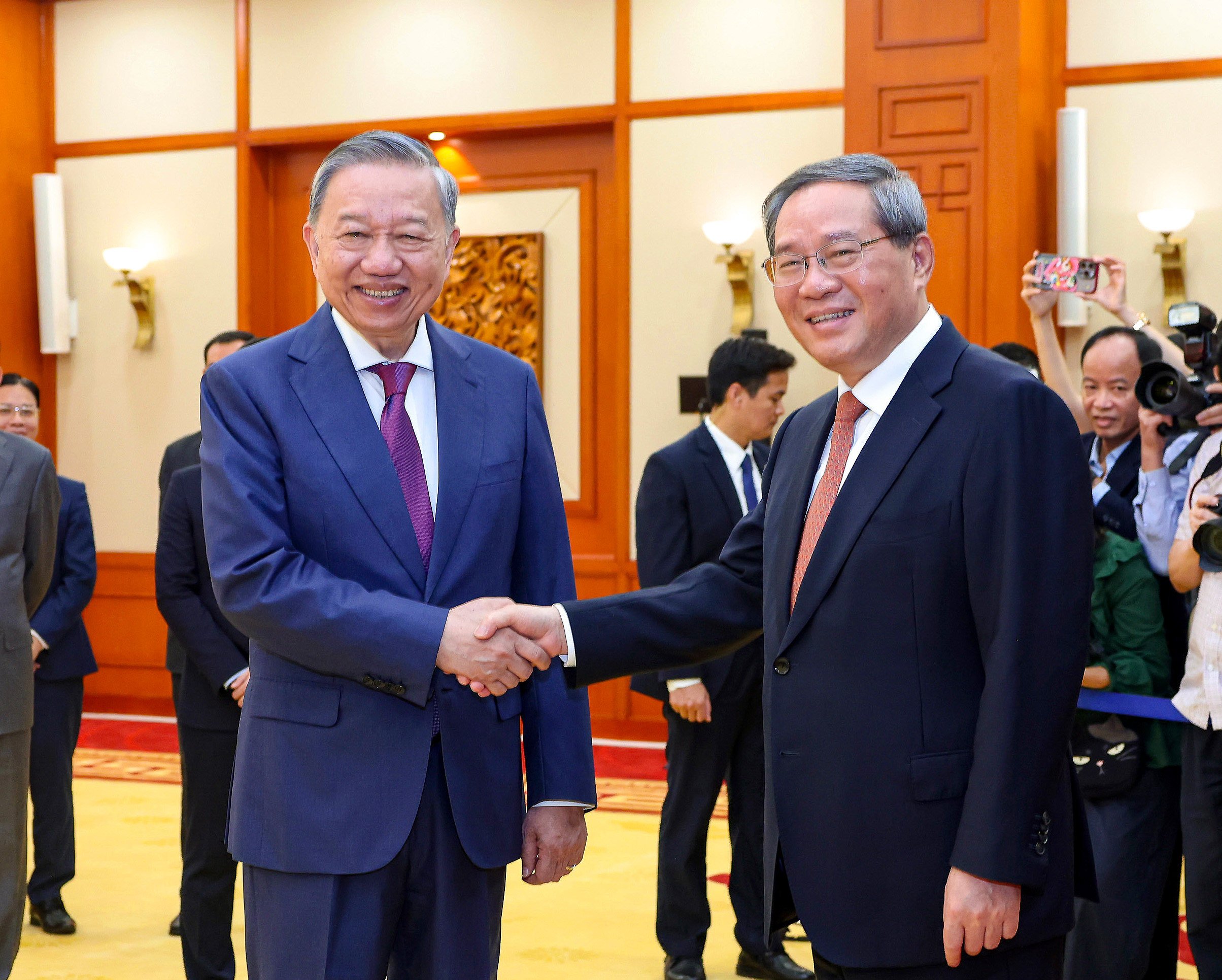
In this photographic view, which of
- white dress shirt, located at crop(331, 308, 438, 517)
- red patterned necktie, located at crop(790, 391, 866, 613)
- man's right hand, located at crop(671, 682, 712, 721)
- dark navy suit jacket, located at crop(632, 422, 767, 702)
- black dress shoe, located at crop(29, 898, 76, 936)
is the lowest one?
black dress shoe, located at crop(29, 898, 76, 936)

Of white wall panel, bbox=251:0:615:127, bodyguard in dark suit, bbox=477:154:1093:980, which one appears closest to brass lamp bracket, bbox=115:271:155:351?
white wall panel, bbox=251:0:615:127

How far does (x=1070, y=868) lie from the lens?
1775 millimetres

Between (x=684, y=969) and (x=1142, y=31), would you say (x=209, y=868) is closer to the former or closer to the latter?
(x=684, y=969)

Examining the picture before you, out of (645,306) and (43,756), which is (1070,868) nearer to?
(43,756)

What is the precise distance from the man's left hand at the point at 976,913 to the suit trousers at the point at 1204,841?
1401 mm

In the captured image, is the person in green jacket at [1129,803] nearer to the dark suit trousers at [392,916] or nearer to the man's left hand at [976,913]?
the man's left hand at [976,913]

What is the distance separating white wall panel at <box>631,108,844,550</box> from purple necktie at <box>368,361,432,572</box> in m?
4.89

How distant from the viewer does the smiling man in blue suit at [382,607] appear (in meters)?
1.82

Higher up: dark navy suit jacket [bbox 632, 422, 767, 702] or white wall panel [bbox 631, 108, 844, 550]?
white wall panel [bbox 631, 108, 844, 550]

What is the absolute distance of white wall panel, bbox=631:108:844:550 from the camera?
269 inches

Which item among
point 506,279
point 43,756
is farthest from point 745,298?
point 43,756

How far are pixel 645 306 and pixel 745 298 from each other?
544 millimetres

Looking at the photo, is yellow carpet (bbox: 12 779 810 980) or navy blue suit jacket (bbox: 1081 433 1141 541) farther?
yellow carpet (bbox: 12 779 810 980)

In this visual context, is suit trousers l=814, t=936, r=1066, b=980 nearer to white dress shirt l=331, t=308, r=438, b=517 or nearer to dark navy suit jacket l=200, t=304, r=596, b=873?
dark navy suit jacket l=200, t=304, r=596, b=873
